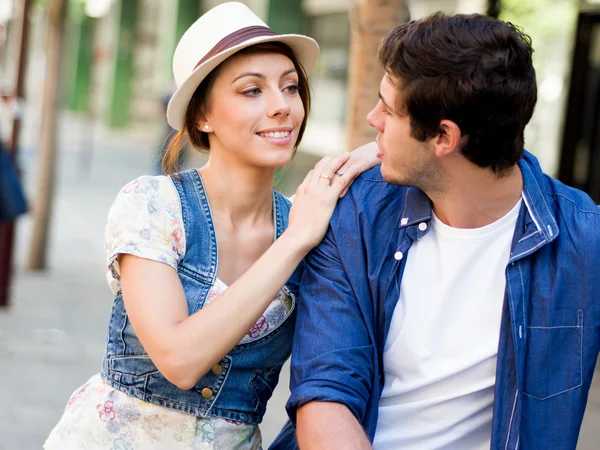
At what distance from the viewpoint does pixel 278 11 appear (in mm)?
13617

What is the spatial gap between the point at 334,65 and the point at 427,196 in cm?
1162

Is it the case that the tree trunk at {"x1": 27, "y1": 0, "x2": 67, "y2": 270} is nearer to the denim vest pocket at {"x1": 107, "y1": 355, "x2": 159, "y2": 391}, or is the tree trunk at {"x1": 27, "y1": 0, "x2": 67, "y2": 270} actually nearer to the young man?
the denim vest pocket at {"x1": 107, "y1": 355, "x2": 159, "y2": 391}

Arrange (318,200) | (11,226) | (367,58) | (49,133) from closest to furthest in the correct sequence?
(318,200), (367,58), (11,226), (49,133)

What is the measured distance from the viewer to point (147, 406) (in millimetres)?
2520

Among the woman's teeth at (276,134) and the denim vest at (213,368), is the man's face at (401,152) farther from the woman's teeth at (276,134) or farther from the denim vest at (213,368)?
the denim vest at (213,368)

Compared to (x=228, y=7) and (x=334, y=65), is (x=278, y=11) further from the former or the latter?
(x=228, y=7)

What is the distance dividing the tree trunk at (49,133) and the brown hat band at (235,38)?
5905 mm

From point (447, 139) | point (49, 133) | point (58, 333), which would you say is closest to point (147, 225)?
point (447, 139)

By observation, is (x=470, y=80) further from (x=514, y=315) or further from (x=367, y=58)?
(x=367, y=58)

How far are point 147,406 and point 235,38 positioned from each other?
39.7 inches

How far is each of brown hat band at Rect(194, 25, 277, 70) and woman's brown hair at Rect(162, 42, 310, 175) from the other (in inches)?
1.5

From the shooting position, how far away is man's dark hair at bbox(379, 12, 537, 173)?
Answer: 228cm

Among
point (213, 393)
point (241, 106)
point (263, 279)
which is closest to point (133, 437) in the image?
point (213, 393)

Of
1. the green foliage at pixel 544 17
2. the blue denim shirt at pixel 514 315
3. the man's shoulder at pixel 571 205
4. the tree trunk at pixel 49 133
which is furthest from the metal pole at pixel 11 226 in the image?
the man's shoulder at pixel 571 205
